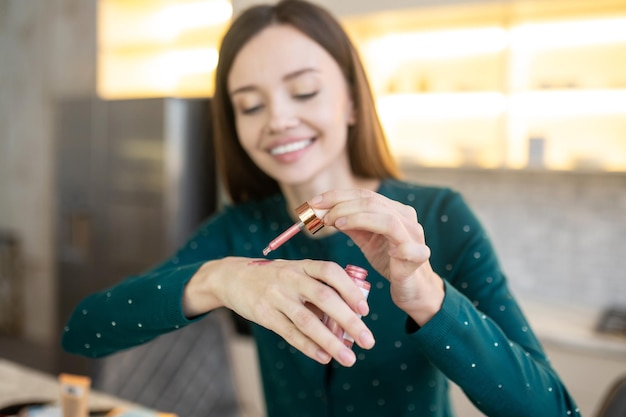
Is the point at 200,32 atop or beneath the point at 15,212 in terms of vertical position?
atop

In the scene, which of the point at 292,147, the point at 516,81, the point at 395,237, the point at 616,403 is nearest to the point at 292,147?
the point at 292,147

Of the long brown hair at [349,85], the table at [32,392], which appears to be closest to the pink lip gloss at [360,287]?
the long brown hair at [349,85]

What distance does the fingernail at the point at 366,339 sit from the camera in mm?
682

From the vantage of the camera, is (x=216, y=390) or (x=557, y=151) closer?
(x=216, y=390)

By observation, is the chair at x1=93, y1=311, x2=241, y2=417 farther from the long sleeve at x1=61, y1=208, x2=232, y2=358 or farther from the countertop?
the countertop

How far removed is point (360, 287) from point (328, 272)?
0.04 m

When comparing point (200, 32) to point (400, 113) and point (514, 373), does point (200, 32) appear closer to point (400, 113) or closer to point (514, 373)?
point (400, 113)

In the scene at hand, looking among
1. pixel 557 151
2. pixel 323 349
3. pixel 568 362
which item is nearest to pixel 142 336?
pixel 323 349

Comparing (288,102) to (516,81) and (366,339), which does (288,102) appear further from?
(516,81)

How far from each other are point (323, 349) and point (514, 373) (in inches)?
12.7

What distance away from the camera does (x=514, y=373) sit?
0.87 metres

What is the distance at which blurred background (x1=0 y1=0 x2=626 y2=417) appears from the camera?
2850mm

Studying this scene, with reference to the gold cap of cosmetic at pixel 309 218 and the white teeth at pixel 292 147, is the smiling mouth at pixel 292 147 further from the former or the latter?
the gold cap of cosmetic at pixel 309 218

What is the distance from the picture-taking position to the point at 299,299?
74 centimetres
